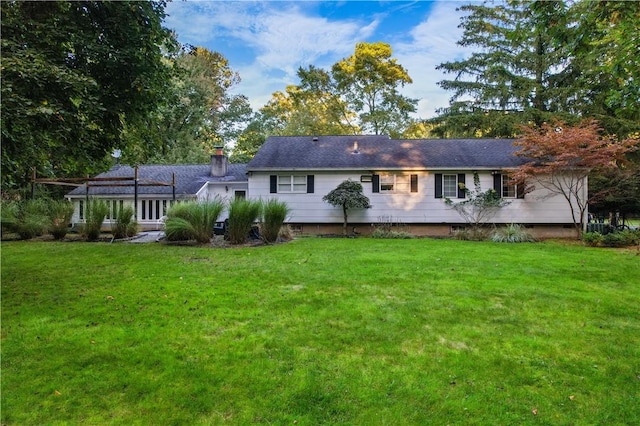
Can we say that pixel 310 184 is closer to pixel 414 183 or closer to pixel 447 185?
pixel 414 183

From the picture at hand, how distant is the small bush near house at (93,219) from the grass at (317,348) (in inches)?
232

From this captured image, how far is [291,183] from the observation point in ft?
49.1

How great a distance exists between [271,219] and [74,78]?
21.9ft

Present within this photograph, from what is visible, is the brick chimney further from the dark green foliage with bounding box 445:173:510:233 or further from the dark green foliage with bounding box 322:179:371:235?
the dark green foliage with bounding box 445:173:510:233

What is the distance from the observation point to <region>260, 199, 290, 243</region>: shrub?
10945 mm

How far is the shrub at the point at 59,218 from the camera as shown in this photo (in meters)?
12.0

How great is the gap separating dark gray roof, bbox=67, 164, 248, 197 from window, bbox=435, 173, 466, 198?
31.4 ft

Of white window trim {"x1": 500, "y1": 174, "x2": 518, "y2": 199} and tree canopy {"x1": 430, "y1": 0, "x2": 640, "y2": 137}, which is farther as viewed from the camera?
tree canopy {"x1": 430, "y1": 0, "x2": 640, "y2": 137}

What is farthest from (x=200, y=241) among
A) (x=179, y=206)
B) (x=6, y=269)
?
(x=6, y=269)

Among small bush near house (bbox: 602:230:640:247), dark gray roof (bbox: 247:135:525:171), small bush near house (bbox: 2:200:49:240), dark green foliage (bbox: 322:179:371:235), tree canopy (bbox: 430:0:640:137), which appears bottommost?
small bush near house (bbox: 602:230:640:247)

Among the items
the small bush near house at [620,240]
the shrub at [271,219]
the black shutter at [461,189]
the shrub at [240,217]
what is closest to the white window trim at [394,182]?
the black shutter at [461,189]

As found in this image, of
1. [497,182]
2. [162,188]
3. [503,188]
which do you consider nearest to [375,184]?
[497,182]

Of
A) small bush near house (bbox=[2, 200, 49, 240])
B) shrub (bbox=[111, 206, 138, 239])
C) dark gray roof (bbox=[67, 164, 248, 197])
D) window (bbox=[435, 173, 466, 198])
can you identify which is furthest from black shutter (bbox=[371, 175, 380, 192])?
small bush near house (bbox=[2, 200, 49, 240])

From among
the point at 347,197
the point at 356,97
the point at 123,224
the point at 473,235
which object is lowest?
the point at 473,235
